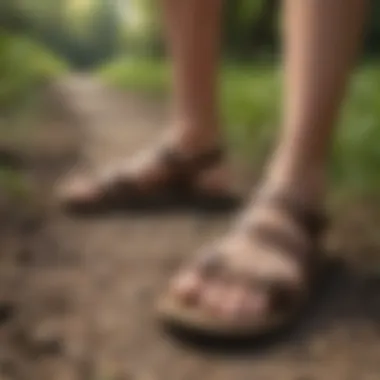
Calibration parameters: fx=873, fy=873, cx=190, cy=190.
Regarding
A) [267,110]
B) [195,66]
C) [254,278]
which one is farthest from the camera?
[267,110]

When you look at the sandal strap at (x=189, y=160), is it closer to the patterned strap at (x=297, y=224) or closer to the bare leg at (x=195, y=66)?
the bare leg at (x=195, y=66)

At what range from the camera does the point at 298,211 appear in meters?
0.73

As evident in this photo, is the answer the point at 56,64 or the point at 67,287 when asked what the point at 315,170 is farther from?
the point at 56,64

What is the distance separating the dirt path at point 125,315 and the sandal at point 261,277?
0.06 feet

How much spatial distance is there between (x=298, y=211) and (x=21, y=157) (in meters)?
0.54

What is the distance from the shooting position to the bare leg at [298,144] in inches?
26.7

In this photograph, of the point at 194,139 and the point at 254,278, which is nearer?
the point at 254,278

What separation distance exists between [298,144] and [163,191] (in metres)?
0.27

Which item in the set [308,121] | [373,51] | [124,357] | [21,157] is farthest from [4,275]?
[373,51]

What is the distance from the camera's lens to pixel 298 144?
732 mm

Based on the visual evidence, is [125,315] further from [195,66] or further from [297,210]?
[195,66]

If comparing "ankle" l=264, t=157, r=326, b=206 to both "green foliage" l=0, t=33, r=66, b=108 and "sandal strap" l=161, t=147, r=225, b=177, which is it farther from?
"green foliage" l=0, t=33, r=66, b=108

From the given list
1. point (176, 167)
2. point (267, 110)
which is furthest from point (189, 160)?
point (267, 110)

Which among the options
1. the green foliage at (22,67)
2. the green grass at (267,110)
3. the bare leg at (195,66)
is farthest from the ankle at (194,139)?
the green foliage at (22,67)
